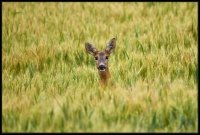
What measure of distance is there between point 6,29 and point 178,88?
481 cm

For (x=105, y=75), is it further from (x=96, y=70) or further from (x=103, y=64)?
(x=96, y=70)

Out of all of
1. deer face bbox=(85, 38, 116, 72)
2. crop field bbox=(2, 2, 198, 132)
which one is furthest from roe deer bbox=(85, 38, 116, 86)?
crop field bbox=(2, 2, 198, 132)

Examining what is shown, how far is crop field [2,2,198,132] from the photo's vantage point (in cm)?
545

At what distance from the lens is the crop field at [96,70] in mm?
5445

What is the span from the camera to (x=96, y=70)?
24.8ft

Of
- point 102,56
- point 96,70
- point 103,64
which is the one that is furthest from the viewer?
point 96,70

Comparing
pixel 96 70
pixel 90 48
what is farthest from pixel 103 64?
pixel 96 70

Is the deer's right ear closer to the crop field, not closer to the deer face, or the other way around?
the deer face

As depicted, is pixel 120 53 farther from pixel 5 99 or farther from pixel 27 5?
pixel 27 5

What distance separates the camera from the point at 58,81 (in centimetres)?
693

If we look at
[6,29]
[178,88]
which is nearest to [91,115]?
[178,88]

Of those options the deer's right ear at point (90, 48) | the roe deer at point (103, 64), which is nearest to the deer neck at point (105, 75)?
the roe deer at point (103, 64)

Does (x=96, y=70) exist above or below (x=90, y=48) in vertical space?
below

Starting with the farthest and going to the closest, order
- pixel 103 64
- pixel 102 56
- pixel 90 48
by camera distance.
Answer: pixel 90 48
pixel 102 56
pixel 103 64
